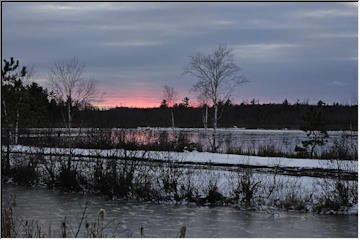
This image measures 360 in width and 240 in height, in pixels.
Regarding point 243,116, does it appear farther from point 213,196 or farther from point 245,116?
point 213,196

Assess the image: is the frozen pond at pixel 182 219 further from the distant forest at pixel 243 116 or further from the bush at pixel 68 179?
the distant forest at pixel 243 116

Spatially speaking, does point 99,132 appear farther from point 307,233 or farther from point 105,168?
point 307,233

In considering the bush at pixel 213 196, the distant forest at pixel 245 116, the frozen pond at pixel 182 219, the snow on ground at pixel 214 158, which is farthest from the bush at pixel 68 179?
the distant forest at pixel 245 116

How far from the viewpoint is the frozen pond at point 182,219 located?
12703 millimetres

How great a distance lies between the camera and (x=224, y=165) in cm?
2316

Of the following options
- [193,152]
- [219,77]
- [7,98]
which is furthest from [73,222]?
[219,77]

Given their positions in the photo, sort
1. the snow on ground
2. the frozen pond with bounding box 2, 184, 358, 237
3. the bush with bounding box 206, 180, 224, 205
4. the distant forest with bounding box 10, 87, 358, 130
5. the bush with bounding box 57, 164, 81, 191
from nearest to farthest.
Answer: the frozen pond with bounding box 2, 184, 358, 237 < the bush with bounding box 206, 180, 224, 205 < the bush with bounding box 57, 164, 81, 191 < the snow on ground < the distant forest with bounding box 10, 87, 358, 130

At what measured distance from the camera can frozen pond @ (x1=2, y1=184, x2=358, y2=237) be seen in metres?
12.7

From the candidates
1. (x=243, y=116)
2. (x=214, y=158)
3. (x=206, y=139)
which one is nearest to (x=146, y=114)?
(x=243, y=116)

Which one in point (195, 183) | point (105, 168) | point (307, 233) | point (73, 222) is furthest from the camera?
point (105, 168)

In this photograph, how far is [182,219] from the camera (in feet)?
47.5

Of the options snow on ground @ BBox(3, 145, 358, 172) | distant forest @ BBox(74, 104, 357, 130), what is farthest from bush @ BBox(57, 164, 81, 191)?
distant forest @ BBox(74, 104, 357, 130)

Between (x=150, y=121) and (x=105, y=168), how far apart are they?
9255cm

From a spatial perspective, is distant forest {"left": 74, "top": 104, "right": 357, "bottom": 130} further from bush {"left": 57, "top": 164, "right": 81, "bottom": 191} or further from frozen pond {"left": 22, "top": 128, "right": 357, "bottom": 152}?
bush {"left": 57, "top": 164, "right": 81, "bottom": 191}
